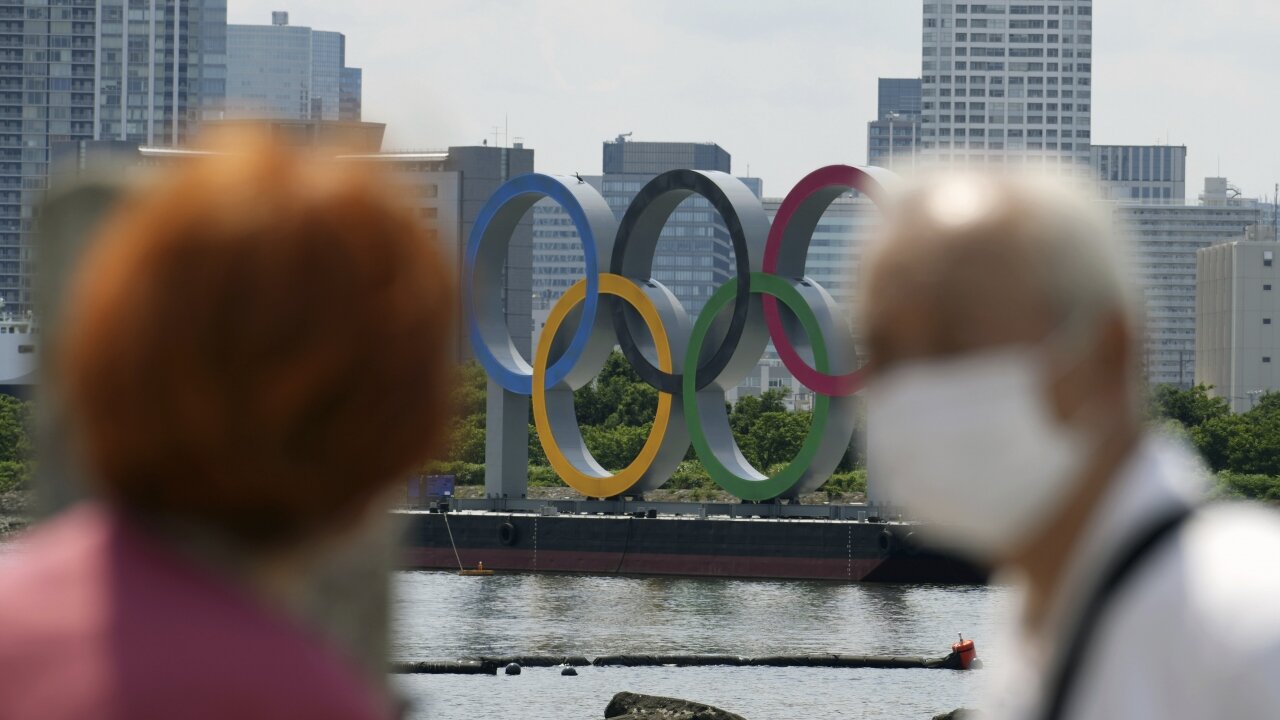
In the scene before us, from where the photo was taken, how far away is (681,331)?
5250 cm

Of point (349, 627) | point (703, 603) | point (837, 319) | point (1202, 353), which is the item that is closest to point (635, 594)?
point (703, 603)

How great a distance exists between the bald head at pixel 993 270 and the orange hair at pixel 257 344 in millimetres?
520

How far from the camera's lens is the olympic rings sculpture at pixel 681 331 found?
162 feet

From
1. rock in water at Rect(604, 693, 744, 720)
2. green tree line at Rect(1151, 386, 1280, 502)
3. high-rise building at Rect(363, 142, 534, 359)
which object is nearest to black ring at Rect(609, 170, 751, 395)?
rock in water at Rect(604, 693, 744, 720)

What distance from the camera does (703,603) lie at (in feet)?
166

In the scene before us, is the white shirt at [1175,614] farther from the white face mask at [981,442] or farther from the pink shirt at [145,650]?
the pink shirt at [145,650]

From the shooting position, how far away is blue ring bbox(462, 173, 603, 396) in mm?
53250

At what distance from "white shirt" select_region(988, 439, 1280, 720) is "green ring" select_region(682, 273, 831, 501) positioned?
4609cm


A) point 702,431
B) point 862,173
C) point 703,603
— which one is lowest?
point 703,603

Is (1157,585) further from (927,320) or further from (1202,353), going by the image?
(1202,353)

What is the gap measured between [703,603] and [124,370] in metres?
49.3

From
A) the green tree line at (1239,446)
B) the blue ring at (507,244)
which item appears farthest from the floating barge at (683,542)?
the green tree line at (1239,446)

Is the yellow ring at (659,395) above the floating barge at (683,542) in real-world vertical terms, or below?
above

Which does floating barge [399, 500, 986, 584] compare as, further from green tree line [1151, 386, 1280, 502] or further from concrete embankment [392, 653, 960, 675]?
green tree line [1151, 386, 1280, 502]
